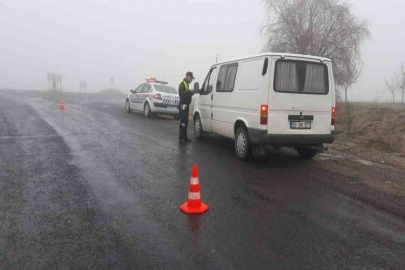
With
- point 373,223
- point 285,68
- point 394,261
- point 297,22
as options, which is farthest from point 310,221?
point 297,22

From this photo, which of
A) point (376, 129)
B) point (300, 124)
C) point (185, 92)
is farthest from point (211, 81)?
point (376, 129)

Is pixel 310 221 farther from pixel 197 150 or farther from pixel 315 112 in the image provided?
pixel 197 150

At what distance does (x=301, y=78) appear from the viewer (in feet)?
21.7

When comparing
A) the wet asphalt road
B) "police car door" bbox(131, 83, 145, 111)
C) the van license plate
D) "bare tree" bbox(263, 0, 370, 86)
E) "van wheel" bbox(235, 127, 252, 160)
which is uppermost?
"bare tree" bbox(263, 0, 370, 86)

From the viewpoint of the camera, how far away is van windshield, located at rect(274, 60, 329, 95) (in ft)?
21.2

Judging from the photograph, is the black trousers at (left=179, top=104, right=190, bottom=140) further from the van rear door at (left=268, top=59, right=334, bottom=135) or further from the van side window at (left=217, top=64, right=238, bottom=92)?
the van rear door at (left=268, top=59, right=334, bottom=135)

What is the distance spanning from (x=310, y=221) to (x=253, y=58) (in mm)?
3844

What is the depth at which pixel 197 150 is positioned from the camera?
804 cm

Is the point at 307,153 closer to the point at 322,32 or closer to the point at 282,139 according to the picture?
the point at 282,139

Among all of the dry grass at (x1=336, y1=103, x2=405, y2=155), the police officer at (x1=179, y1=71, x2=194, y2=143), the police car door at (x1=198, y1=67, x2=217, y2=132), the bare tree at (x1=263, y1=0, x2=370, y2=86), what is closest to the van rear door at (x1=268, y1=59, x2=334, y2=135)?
the police car door at (x1=198, y1=67, x2=217, y2=132)

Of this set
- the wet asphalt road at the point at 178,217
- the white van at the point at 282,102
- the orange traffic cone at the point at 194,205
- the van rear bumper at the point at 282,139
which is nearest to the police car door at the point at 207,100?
the white van at the point at 282,102

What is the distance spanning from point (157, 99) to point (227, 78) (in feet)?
25.0

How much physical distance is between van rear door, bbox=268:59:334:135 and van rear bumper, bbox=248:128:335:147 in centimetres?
8

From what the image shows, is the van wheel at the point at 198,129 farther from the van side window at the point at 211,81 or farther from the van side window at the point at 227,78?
the van side window at the point at 227,78
